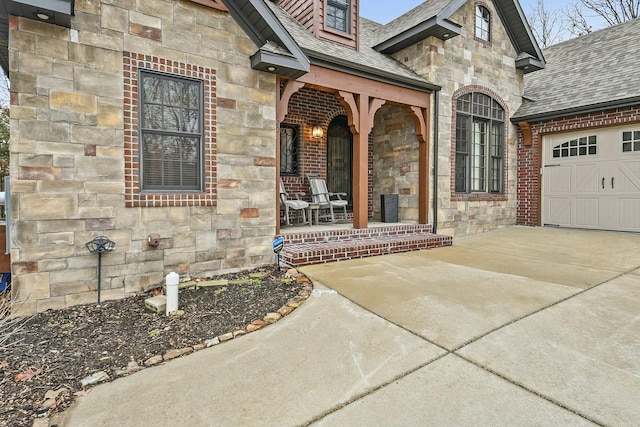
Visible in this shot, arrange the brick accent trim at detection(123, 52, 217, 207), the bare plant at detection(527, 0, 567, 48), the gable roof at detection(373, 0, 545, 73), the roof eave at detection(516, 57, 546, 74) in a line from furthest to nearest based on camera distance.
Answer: the bare plant at detection(527, 0, 567, 48)
the roof eave at detection(516, 57, 546, 74)
the gable roof at detection(373, 0, 545, 73)
the brick accent trim at detection(123, 52, 217, 207)

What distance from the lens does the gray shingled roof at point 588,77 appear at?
6.89m

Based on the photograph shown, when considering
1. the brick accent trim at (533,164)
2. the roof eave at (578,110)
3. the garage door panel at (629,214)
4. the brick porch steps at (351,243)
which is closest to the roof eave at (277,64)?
the brick porch steps at (351,243)

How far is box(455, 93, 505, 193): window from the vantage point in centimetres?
737

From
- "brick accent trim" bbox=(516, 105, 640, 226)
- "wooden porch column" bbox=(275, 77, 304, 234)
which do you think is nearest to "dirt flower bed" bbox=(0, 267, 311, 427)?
"wooden porch column" bbox=(275, 77, 304, 234)

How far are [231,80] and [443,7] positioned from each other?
182 inches

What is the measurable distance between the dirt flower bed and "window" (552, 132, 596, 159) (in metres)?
6.97

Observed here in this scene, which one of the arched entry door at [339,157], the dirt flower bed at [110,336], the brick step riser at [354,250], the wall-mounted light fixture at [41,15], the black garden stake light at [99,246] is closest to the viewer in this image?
the dirt flower bed at [110,336]

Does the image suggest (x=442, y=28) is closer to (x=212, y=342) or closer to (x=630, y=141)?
(x=630, y=141)

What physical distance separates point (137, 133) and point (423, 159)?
199 inches

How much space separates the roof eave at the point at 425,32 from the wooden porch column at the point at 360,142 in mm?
1913

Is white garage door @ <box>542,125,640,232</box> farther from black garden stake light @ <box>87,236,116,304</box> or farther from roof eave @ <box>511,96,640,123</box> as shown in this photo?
black garden stake light @ <box>87,236,116,304</box>

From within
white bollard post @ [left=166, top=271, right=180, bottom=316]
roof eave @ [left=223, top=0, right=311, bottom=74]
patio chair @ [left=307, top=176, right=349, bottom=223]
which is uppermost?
roof eave @ [left=223, top=0, right=311, bottom=74]

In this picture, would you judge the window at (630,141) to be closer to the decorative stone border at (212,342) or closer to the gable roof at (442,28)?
the gable roof at (442,28)

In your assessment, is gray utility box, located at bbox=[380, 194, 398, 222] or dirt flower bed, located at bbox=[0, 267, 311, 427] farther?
gray utility box, located at bbox=[380, 194, 398, 222]
